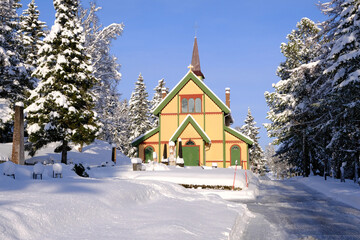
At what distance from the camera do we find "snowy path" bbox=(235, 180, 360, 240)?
705cm

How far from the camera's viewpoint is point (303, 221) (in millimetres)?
8547

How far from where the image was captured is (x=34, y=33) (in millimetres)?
35469

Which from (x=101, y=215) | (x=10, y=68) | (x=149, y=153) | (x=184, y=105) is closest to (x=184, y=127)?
(x=184, y=105)

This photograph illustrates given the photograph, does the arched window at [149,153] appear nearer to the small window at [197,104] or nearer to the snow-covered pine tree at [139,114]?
the small window at [197,104]

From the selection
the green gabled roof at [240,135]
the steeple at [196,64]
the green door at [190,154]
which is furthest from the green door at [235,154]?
the steeple at [196,64]

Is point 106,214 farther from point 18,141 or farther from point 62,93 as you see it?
point 62,93

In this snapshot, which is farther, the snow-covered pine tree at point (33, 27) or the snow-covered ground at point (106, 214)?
the snow-covered pine tree at point (33, 27)

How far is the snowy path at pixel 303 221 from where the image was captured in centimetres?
705

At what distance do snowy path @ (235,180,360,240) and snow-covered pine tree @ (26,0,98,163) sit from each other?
44.2ft

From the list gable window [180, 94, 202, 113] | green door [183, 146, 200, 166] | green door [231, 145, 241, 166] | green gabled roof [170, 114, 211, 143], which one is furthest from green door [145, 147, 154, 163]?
green door [231, 145, 241, 166]

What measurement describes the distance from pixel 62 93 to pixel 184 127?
1278 cm

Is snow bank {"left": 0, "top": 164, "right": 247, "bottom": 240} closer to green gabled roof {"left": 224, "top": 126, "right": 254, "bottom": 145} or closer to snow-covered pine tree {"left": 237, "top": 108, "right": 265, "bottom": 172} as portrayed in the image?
green gabled roof {"left": 224, "top": 126, "right": 254, "bottom": 145}

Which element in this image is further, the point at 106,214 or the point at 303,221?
the point at 303,221

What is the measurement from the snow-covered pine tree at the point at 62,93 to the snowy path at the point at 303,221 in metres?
13.5
